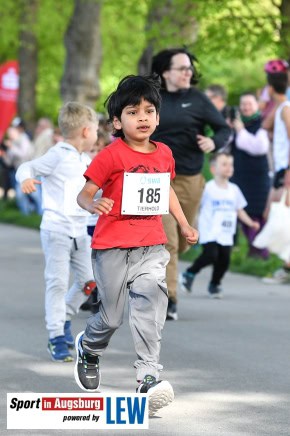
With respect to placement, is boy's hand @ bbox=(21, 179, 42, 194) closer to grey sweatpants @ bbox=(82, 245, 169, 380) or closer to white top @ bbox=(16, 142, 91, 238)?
white top @ bbox=(16, 142, 91, 238)

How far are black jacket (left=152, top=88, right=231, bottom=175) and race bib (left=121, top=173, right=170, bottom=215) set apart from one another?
11.2ft

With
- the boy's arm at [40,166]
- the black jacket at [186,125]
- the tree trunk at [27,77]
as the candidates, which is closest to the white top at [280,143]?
the black jacket at [186,125]

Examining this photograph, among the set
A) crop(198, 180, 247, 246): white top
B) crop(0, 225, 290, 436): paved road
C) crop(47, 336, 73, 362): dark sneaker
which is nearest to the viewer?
crop(0, 225, 290, 436): paved road

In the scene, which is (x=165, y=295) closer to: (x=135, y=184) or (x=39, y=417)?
(x=135, y=184)

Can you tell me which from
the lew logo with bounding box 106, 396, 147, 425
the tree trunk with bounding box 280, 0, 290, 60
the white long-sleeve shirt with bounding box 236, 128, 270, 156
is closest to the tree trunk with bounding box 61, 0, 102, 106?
the tree trunk with bounding box 280, 0, 290, 60

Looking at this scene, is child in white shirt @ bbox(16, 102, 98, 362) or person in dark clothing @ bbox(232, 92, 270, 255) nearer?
child in white shirt @ bbox(16, 102, 98, 362)

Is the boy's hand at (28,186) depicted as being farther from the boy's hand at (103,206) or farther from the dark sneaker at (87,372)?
the boy's hand at (103,206)

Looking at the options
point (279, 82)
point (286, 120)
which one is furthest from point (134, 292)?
point (279, 82)

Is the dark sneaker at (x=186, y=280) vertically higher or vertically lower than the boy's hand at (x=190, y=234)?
lower

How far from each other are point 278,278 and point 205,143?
3246 millimetres

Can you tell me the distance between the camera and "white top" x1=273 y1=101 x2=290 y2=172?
1361 cm

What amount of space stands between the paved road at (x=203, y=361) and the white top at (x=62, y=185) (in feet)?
2.73

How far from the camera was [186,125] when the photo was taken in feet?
36.7

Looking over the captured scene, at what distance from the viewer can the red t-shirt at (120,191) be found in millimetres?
7605
